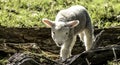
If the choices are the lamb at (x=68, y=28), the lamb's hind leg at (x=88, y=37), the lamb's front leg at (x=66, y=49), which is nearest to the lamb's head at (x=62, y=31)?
the lamb at (x=68, y=28)

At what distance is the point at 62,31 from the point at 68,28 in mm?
206

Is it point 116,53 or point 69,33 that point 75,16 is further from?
point 116,53

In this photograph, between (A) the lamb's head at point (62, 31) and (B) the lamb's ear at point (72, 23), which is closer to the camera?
(A) the lamb's head at point (62, 31)

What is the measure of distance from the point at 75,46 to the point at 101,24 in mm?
2435

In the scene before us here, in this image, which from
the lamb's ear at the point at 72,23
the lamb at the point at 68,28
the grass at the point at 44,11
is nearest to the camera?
the lamb at the point at 68,28

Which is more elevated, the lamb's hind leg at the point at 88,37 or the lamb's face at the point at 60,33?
the lamb's face at the point at 60,33

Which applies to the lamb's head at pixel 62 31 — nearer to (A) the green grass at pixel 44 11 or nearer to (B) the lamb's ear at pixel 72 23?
(B) the lamb's ear at pixel 72 23

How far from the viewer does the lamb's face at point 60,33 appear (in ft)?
26.1

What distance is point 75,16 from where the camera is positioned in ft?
29.6

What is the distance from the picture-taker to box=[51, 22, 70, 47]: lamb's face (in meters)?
7.95

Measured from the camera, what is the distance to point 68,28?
8.24m

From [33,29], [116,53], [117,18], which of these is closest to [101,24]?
[117,18]

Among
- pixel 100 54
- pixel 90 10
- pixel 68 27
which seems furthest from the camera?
pixel 90 10

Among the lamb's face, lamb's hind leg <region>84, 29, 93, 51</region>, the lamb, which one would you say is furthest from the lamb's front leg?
lamb's hind leg <region>84, 29, 93, 51</region>
